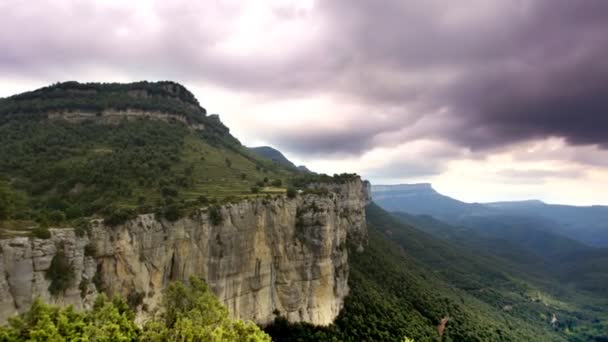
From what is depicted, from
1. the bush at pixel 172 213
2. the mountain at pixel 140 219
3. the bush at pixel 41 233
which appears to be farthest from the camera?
the bush at pixel 172 213

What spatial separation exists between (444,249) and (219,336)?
174 meters

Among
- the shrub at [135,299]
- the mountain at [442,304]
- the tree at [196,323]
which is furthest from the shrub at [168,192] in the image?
the mountain at [442,304]

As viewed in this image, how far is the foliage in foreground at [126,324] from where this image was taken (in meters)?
20.5

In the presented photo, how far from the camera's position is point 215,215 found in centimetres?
4838

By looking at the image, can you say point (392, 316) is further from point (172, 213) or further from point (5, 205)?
point (5, 205)

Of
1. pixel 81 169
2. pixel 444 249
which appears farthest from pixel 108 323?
pixel 444 249

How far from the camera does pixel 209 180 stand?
70.0 m

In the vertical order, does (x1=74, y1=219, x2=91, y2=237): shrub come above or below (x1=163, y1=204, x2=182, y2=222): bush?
below

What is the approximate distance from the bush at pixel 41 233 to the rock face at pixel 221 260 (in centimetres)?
47

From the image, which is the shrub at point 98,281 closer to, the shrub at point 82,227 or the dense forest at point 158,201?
the dense forest at point 158,201

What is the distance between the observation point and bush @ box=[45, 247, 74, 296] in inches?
1183

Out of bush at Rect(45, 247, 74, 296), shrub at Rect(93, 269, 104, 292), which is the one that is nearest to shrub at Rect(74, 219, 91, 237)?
bush at Rect(45, 247, 74, 296)

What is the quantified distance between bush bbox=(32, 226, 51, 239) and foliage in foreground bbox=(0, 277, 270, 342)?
8826 millimetres

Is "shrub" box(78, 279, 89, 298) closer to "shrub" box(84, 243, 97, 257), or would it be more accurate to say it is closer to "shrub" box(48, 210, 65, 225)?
"shrub" box(84, 243, 97, 257)
